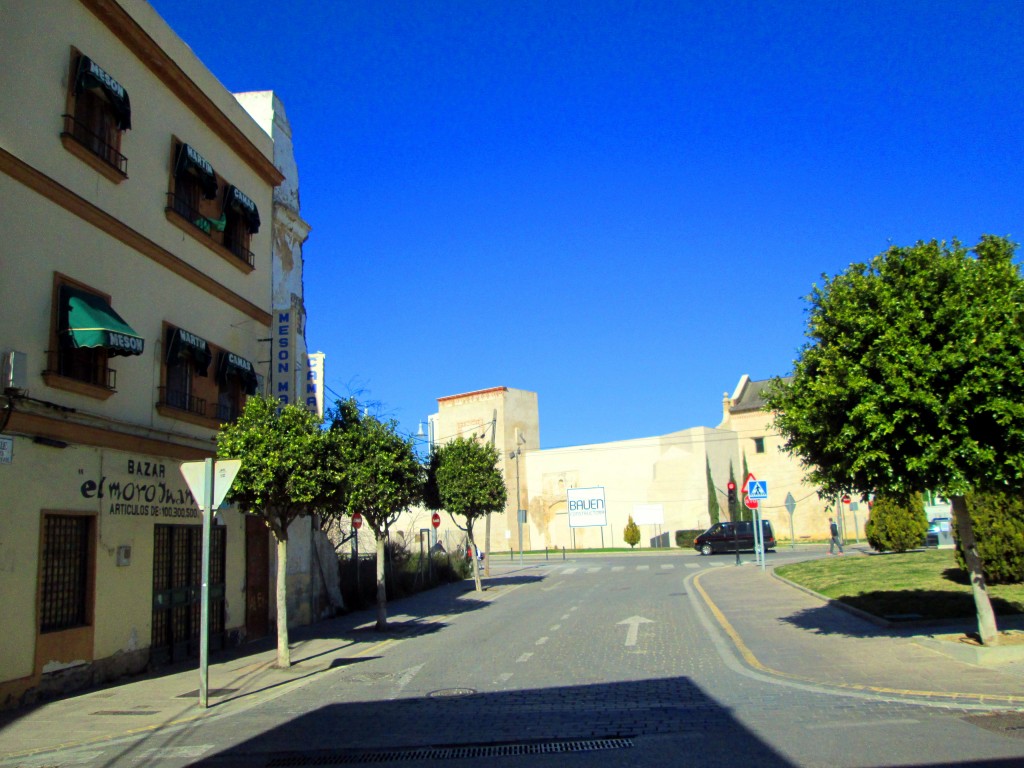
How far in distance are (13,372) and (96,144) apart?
4.34 m

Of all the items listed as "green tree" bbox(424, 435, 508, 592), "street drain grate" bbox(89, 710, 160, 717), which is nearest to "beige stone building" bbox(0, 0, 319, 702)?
"street drain grate" bbox(89, 710, 160, 717)

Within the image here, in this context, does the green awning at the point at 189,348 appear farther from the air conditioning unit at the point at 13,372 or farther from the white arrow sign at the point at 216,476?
the white arrow sign at the point at 216,476

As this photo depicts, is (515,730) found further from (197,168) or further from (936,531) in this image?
(936,531)

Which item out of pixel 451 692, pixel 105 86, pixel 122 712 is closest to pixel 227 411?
pixel 105 86

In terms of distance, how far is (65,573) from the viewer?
1195 centimetres

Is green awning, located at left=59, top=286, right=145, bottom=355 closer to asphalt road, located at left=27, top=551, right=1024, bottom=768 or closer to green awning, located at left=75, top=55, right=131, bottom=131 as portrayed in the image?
green awning, located at left=75, top=55, right=131, bottom=131

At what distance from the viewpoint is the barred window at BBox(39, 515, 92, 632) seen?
453 inches

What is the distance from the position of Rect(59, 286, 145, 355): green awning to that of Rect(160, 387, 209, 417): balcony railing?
2094 millimetres

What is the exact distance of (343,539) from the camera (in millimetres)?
23828

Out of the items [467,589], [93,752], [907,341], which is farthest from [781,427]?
[467,589]

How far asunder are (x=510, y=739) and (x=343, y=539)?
16.4 m

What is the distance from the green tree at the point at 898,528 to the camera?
96.5ft

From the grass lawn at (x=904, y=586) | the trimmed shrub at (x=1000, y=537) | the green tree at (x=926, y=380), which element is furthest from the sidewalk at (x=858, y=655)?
the trimmed shrub at (x=1000, y=537)

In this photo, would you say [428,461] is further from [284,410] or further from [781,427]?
[781,427]
